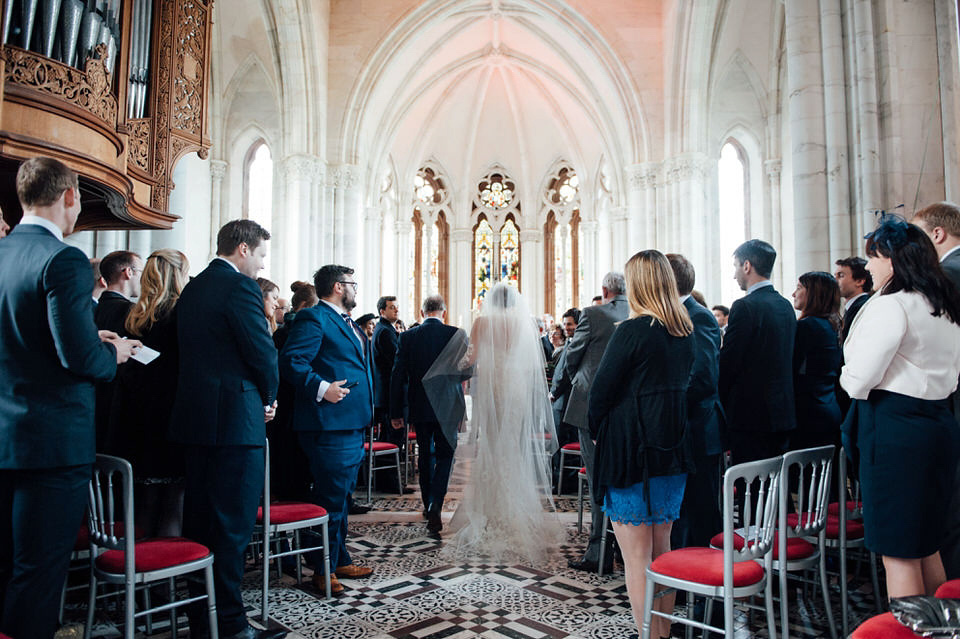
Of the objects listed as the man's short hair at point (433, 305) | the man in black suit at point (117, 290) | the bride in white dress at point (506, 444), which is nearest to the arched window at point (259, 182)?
the man's short hair at point (433, 305)

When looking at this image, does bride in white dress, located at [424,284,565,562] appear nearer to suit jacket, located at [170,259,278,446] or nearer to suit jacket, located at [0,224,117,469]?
suit jacket, located at [170,259,278,446]

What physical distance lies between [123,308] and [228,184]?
40.6 ft

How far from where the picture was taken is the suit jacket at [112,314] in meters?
3.53

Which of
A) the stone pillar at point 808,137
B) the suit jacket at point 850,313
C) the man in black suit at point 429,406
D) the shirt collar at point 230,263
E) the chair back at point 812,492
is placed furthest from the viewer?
the stone pillar at point 808,137

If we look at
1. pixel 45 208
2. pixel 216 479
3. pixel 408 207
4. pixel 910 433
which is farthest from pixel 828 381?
pixel 408 207

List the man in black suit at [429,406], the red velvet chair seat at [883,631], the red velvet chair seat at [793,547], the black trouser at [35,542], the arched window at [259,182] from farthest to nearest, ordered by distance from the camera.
→ 1. the arched window at [259,182]
2. the man in black suit at [429,406]
3. the red velvet chair seat at [793,547]
4. the black trouser at [35,542]
5. the red velvet chair seat at [883,631]

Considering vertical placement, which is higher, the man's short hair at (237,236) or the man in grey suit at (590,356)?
the man's short hair at (237,236)

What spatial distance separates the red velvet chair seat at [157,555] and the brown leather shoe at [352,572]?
54.6 inches

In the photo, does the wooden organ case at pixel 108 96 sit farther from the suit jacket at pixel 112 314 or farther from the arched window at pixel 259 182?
the arched window at pixel 259 182

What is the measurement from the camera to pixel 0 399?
230 cm

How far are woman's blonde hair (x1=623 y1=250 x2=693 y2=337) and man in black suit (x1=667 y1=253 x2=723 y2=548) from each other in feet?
2.19

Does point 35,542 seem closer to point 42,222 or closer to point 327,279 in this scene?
point 42,222

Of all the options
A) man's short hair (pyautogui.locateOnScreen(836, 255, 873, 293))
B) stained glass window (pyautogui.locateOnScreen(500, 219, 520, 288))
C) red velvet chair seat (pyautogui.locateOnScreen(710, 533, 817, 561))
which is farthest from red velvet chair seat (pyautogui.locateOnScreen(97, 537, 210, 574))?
stained glass window (pyautogui.locateOnScreen(500, 219, 520, 288))

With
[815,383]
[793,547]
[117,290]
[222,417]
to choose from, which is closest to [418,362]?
[117,290]
